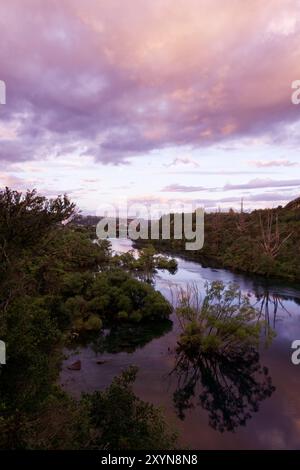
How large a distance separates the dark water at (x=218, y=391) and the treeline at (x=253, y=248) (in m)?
25.2

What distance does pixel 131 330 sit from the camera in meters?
33.0

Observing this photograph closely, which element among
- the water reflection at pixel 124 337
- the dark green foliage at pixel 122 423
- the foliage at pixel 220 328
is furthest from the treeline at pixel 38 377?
the water reflection at pixel 124 337

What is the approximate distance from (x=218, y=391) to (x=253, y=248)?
4660cm

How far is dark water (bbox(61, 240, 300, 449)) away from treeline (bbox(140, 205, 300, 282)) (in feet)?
82.8

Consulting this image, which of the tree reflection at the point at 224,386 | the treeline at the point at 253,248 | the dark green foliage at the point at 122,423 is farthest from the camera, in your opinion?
the treeline at the point at 253,248

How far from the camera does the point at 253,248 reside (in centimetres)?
6588

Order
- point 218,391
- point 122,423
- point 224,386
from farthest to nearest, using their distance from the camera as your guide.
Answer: point 224,386 → point 218,391 → point 122,423

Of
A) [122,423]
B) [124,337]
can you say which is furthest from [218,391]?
[122,423]

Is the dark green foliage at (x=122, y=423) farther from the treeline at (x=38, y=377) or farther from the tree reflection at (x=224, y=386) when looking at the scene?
the tree reflection at (x=224, y=386)

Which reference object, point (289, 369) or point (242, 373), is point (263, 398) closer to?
point (242, 373)

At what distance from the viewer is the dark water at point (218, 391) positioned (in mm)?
18141

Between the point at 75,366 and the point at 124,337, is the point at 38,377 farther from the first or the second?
the point at 124,337
